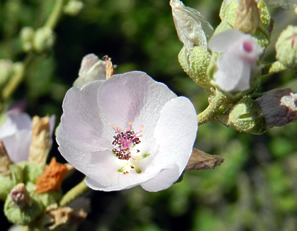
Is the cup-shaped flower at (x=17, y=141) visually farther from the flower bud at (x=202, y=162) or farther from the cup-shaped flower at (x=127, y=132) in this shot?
the flower bud at (x=202, y=162)

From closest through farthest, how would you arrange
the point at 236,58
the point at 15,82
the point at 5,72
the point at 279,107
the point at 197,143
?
the point at 236,58 → the point at 279,107 → the point at 5,72 → the point at 15,82 → the point at 197,143

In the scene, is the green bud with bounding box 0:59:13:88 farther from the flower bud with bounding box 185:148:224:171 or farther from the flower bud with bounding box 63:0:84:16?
the flower bud with bounding box 185:148:224:171

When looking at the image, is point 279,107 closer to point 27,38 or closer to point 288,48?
point 288,48

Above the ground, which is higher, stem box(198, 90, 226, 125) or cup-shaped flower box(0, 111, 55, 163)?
stem box(198, 90, 226, 125)

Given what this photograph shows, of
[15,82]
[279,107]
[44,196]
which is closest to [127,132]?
[44,196]

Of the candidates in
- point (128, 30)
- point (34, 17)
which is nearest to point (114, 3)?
point (128, 30)

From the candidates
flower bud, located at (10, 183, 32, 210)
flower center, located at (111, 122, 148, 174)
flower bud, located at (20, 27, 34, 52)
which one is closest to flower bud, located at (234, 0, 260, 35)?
flower center, located at (111, 122, 148, 174)
